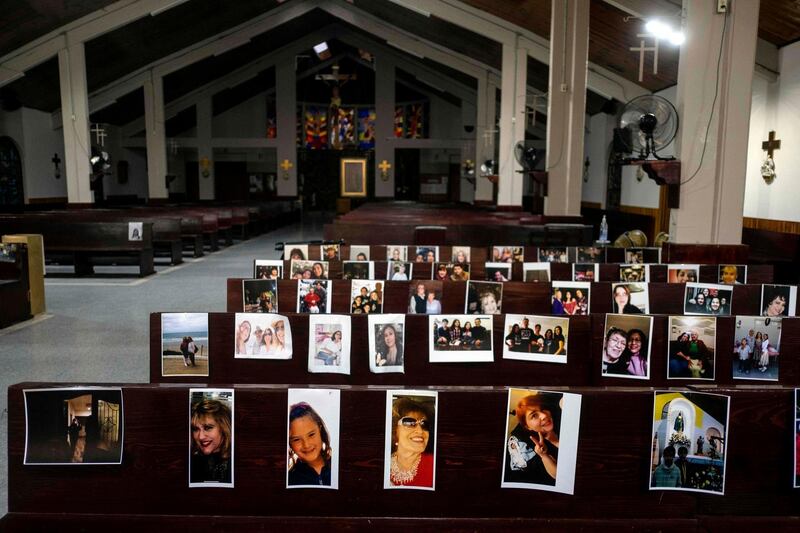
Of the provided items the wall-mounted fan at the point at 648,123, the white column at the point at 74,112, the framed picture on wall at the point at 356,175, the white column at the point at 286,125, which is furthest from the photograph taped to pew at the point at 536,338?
the framed picture on wall at the point at 356,175

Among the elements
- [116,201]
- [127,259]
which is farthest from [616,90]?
[116,201]

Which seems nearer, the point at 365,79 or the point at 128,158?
the point at 128,158

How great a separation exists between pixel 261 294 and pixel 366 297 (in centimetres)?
54

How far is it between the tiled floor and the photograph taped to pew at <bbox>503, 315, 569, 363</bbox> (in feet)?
5.39

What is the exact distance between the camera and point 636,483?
142cm

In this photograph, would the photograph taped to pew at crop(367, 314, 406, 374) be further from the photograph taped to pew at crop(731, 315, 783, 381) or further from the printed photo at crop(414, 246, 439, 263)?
the printed photo at crop(414, 246, 439, 263)

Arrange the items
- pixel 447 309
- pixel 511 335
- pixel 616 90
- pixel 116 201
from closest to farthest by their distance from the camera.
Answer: pixel 511 335, pixel 447 309, pixel 616 90, pixel 116 201

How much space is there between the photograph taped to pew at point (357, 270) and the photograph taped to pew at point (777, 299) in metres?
2.07

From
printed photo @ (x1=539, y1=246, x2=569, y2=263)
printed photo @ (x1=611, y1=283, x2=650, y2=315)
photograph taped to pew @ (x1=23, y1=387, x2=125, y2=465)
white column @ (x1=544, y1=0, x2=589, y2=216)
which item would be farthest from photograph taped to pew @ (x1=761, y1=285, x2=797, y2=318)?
white column @ (x1=544, y1=0, x2=589, y2=216)

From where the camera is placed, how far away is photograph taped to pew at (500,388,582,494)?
137cm

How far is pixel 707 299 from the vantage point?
9.83 feet

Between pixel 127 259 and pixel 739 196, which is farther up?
pixel 739 196

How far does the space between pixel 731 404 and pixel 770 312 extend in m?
1.88

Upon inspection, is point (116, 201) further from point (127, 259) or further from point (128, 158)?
point (127, 259)
